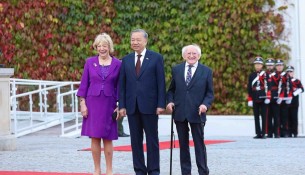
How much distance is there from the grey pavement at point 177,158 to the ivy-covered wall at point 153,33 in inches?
213

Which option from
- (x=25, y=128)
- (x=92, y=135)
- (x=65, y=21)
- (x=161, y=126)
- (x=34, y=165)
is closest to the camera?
(x=92, y=135)

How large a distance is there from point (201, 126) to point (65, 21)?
1351 centimetres

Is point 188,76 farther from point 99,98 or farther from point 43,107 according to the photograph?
point 43,107

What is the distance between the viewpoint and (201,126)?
408 inches

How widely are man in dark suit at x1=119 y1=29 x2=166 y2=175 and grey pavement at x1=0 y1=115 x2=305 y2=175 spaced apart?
93 cm

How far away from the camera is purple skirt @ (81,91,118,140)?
33.2ft

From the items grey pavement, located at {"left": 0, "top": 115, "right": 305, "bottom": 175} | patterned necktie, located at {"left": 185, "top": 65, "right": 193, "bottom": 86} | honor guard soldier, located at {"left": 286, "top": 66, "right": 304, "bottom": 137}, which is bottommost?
grey pavement, located at {"left": 0, "top": 115, "right": 305, "bottom": 175}

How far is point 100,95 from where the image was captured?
33.3ft

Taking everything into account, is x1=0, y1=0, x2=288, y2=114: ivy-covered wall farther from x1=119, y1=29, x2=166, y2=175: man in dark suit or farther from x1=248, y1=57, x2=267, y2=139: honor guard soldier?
x1=119, y1=29, x2=166, y2=175: man in dark suit

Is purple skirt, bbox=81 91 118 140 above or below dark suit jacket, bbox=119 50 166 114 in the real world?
below

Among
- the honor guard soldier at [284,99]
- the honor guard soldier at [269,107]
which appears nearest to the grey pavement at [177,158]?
the honor guard soldier at [269,107]

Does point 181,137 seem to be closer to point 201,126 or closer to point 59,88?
point 201,126

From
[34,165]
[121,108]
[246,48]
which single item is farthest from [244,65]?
[121,108]

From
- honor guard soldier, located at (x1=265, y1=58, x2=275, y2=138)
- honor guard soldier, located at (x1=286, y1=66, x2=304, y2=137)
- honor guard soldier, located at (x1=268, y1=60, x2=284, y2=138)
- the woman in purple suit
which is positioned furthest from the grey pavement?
honor guard soldier, located at (x1=286, y1=66, x2=304, y2=137)
